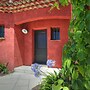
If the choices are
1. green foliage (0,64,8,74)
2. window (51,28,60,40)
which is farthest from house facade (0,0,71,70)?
green foliage (0,64,8,74)

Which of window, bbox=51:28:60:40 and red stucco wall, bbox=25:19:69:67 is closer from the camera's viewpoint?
red stucco wall, bbox=25:19:69:67

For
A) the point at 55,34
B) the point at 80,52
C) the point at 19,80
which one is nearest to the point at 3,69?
the point at 19,80

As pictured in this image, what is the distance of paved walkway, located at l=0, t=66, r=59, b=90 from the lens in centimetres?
735

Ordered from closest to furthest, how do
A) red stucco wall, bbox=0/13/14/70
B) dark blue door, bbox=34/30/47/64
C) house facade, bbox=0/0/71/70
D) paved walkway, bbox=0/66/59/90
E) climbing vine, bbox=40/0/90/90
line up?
climbing vine, bbox=40/0/90/90, paved walkway, bbox=0/66/59/90, house facade, bbox=0/0/71/70, red stucco wall, bbox=0/13/14/70, dark blue door, bbox=34/30/47/64

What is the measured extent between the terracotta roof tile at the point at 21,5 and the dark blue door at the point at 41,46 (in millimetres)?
1839

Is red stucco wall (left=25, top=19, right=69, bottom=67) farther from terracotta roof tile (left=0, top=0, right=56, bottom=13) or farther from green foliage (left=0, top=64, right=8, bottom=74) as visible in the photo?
green foliage (left=0, top=64, right=8, bottom=74)

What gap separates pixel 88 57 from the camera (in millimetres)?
1632

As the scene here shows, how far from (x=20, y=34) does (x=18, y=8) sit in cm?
158

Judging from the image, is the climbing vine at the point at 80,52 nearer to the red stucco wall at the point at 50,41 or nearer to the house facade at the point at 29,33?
the house facade at the point at 29,33

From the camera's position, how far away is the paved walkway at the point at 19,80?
7.35m

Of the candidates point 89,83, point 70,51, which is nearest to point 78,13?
point 70,51

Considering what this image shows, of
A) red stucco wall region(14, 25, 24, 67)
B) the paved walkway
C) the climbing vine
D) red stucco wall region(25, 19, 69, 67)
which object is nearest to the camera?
the climbing vine

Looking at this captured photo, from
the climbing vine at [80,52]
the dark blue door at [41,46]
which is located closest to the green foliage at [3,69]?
the dark blue door at [41,46]

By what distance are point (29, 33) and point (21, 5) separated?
196 centimetres
